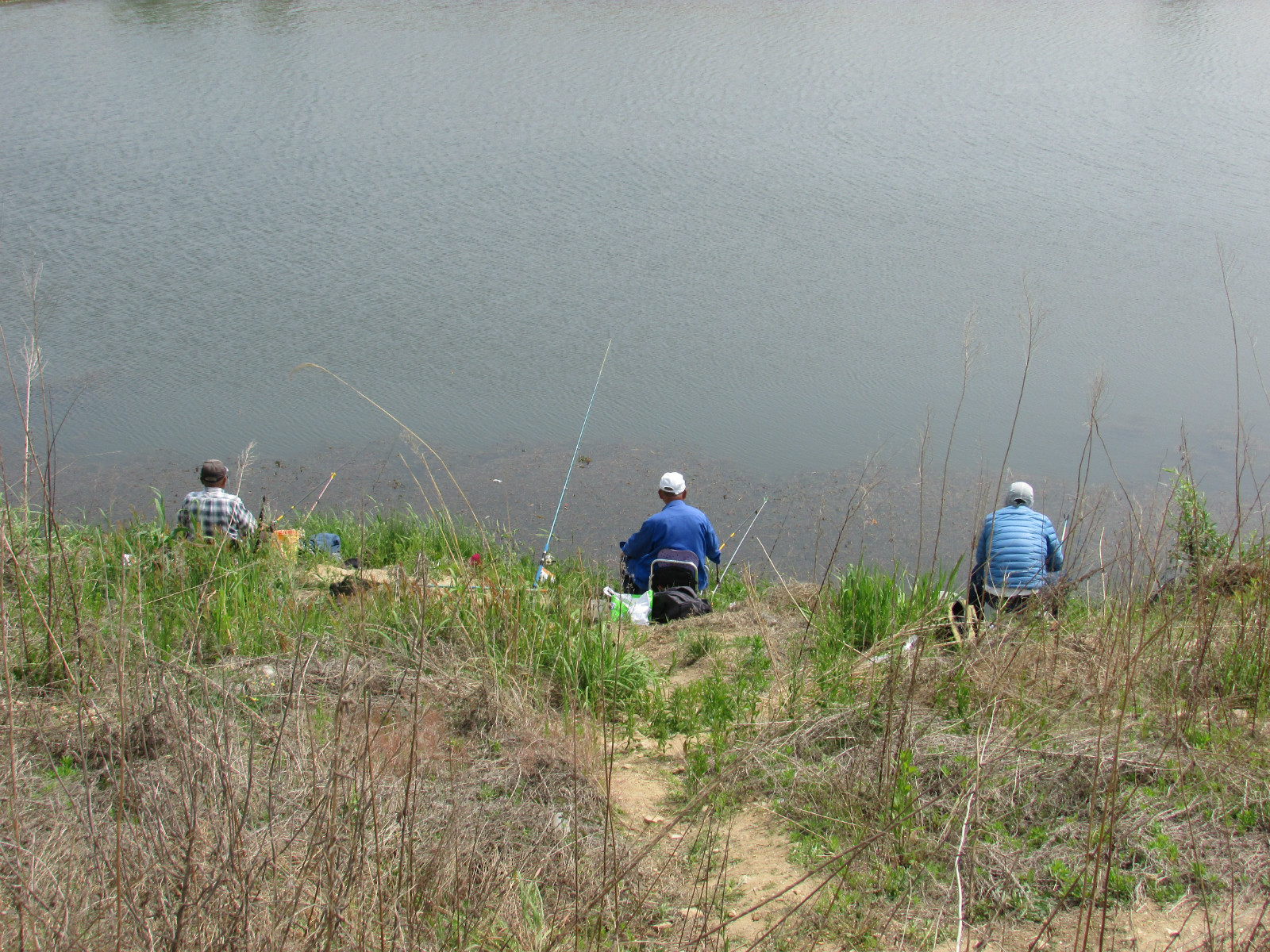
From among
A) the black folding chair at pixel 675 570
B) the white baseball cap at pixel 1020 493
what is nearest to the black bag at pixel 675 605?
the black folding chair at pixel 675 570

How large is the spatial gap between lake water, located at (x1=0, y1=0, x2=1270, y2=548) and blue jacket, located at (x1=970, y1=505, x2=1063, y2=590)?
8.71 ft

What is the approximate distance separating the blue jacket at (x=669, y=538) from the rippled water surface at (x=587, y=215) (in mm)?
2200

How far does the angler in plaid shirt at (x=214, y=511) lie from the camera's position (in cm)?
591

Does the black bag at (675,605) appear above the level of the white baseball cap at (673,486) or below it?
below

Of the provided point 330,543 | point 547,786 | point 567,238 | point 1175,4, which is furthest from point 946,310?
point 1175,4

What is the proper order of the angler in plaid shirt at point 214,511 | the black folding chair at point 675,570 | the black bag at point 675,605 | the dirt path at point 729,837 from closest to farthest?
1. the dirt path at point 729,837
2. the black bag at point 675,605
3. the angler in plaid shirt at point 214,511
4. the black folding chair at point 675,570

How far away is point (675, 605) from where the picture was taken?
19.1 feet

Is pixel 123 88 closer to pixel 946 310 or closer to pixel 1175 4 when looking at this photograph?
pixel 946 310

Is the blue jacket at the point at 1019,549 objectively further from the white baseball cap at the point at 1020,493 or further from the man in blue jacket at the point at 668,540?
the man in blue jacket at the point at 668,540

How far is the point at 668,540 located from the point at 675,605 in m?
0.56

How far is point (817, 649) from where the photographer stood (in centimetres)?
411

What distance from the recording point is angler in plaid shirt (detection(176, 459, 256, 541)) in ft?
19.4

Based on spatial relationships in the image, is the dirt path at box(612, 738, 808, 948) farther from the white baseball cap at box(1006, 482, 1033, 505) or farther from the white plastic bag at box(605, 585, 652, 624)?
the white baseball cap at box(1006, 482, 1033, 505)

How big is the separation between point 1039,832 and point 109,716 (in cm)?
259
